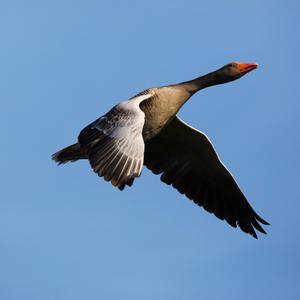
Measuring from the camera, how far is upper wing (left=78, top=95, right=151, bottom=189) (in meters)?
14.2

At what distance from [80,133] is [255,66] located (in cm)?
418

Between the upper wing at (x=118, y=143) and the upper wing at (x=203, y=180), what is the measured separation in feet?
10.9

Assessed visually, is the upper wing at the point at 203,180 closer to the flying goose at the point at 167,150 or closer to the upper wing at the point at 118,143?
the flying goose at the point at 167,150

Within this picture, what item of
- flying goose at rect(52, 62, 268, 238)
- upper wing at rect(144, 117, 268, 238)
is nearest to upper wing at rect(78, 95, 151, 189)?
flying goose at rect(52, 62, 268, 238)

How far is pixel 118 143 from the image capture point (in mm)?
14836

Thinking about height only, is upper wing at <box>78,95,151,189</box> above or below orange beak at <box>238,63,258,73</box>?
below

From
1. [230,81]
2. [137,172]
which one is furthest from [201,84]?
[137,172]

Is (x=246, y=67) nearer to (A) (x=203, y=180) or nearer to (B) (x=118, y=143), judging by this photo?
(A) (x=203, y=180)

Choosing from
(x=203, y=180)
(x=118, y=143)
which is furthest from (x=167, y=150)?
(x=118, y=143)

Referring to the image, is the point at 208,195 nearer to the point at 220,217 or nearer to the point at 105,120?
the point at 220,217

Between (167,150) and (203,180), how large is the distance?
102 centimetres

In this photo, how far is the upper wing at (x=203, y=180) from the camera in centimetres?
1933

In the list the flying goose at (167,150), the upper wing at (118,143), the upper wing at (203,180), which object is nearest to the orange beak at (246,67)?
the flying goose at (167,150)

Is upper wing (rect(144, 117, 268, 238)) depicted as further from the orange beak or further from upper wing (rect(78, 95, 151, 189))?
upper wing (rect(78, 95, 151, 189))
